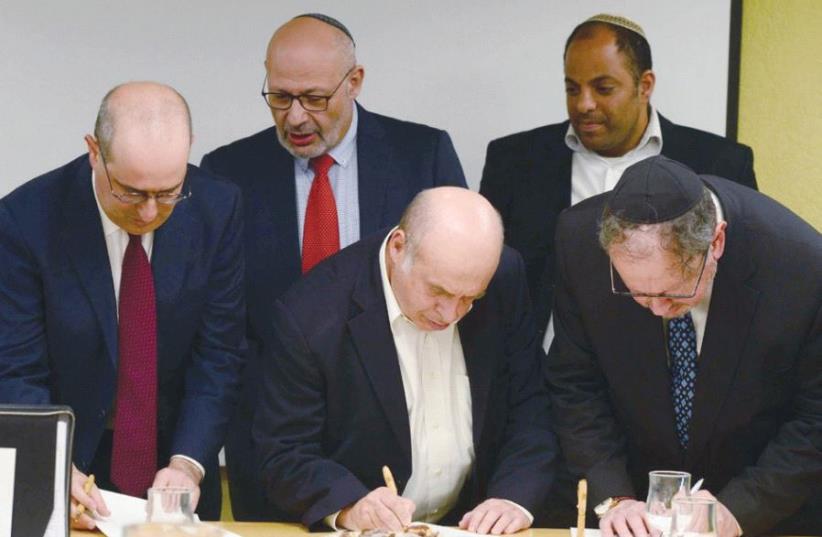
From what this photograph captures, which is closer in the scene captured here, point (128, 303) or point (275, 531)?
point (275, 531)

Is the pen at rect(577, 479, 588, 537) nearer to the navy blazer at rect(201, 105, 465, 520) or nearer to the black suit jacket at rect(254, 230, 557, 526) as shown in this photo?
the black suit jacket at rect(254, 230, 557, 526)

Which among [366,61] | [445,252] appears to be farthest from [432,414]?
[366,61]

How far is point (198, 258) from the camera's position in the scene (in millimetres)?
3422

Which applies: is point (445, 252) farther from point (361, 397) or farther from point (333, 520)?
point (333, 520)

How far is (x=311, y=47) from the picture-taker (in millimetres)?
3744

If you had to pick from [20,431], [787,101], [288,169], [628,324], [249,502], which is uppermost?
[787,101]

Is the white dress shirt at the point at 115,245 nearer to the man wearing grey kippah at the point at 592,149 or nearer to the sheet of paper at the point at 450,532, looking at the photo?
the sheet of paper at the point at 450,532

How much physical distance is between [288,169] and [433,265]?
2.79 ft

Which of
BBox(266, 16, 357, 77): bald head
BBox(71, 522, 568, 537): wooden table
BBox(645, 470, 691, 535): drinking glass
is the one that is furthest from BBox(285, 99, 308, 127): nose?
BBox(645, 470, 691, 535): drinking glass

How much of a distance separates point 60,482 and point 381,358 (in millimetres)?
898

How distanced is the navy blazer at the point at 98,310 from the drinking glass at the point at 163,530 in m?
0.84

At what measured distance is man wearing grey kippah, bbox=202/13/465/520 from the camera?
3.74 m

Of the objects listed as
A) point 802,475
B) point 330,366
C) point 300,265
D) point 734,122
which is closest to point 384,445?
point 330,366

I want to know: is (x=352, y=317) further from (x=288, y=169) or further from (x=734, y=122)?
(x=734, y=122)
